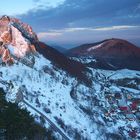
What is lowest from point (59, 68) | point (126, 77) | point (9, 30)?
point (126, 77)

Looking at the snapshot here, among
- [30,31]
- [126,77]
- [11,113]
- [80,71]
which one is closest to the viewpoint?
[11,113]

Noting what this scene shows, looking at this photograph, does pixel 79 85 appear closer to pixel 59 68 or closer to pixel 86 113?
pixel 59 68

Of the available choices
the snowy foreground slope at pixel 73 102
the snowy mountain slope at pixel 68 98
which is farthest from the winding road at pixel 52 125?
the snowy foreground slope at pixel 73 102

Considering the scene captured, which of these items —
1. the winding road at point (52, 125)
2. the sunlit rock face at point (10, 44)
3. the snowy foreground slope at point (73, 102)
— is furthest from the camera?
the sunlit rock face at point (10, 44)

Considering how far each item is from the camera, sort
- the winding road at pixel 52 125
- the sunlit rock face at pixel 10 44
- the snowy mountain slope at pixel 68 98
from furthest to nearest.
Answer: the sunlit rock face at pixel 10 44 → the snowy mountain slope at pixel 68 98 → the winding road at pixel 52 125

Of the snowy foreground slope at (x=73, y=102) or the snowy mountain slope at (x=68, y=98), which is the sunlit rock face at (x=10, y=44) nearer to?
the snowy mountain slope at (x=68, y=98)

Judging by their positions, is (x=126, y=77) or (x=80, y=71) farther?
(x=126, y=77)

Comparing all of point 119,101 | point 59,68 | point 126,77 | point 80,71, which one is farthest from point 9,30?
point 126,77

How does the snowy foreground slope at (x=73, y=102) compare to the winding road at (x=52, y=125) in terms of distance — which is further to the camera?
the snowy foreground slope at (x=73, y=102)

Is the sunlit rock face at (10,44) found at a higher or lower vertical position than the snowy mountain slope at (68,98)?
higher
